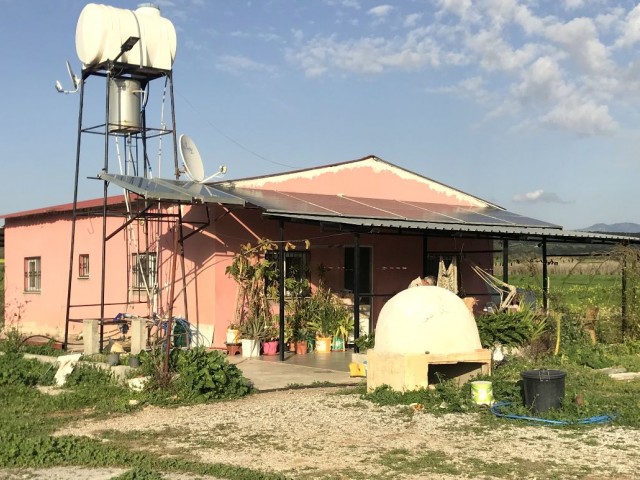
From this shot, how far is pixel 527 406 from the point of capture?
9.10m

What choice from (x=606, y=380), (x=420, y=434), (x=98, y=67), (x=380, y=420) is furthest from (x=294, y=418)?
(x=98, y=67)

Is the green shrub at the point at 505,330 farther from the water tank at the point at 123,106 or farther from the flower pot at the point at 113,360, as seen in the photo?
the water tank at the point at 123,106

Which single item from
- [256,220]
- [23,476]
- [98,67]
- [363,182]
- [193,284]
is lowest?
[23,476]

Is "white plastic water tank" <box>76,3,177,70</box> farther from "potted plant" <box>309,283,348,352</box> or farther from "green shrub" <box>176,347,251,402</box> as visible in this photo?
"green shrub" <box>176,347,251,402</box>

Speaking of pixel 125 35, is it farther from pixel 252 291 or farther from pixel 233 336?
pixel 233 336

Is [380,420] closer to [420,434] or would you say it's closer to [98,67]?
[420,434]

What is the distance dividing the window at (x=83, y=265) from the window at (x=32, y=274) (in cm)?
213

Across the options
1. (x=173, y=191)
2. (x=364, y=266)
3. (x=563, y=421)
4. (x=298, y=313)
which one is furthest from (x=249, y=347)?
(x=563, y=421)

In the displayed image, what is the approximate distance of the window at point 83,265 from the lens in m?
19.9

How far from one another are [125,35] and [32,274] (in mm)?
8489

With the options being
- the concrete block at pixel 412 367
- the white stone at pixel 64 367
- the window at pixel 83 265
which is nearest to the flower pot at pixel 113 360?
the white stone at pixel 64 367

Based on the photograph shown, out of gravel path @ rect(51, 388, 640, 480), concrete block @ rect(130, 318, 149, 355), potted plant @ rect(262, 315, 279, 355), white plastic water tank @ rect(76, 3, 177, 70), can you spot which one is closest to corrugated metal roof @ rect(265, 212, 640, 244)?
potted plant @ rect(262, 315, 279, 355)

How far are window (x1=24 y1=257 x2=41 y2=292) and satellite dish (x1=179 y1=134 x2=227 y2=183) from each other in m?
7.90

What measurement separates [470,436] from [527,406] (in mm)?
1246
